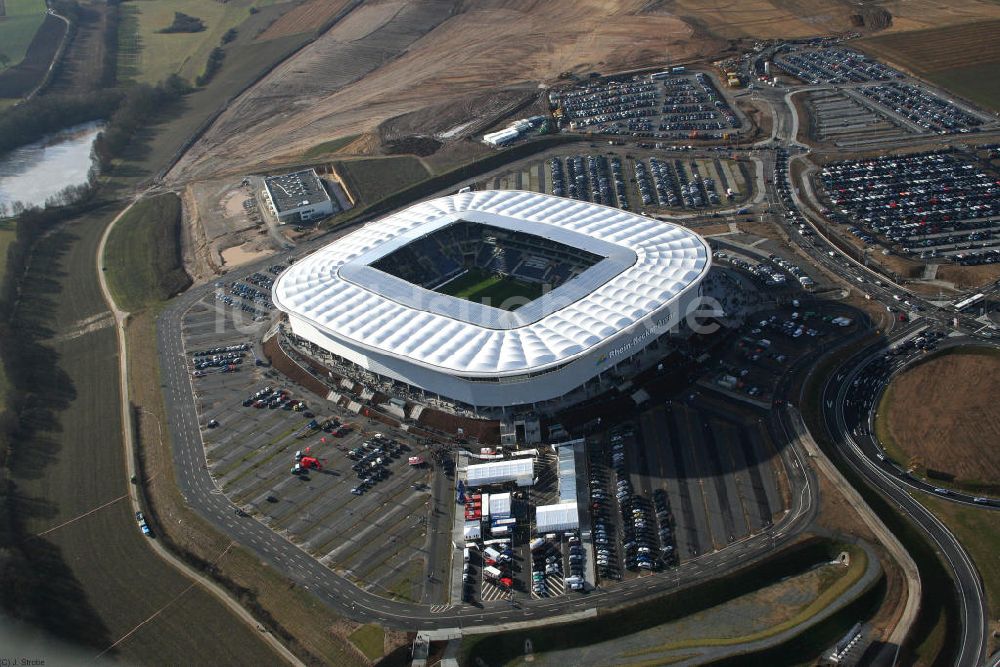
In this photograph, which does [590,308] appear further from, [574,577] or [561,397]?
[574,577]

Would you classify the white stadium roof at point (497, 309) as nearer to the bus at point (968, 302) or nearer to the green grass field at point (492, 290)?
the green grass field at point (492, 290)

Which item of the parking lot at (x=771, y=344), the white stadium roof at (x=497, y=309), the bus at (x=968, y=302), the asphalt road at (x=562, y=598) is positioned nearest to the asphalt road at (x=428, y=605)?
the asphalt road at (x=562, y=598)

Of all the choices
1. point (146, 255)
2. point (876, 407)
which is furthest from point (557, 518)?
point (146, 255)

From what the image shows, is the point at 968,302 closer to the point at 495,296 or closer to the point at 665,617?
the point at 495,296

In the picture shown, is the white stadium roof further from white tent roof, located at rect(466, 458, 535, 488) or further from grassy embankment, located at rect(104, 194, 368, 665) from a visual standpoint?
grassy embankment, located at rect(104, 194, 368, 665)

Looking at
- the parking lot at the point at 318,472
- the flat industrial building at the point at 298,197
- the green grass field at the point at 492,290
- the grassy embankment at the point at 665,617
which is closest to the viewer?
the grassy embankment at the point at 665,617
